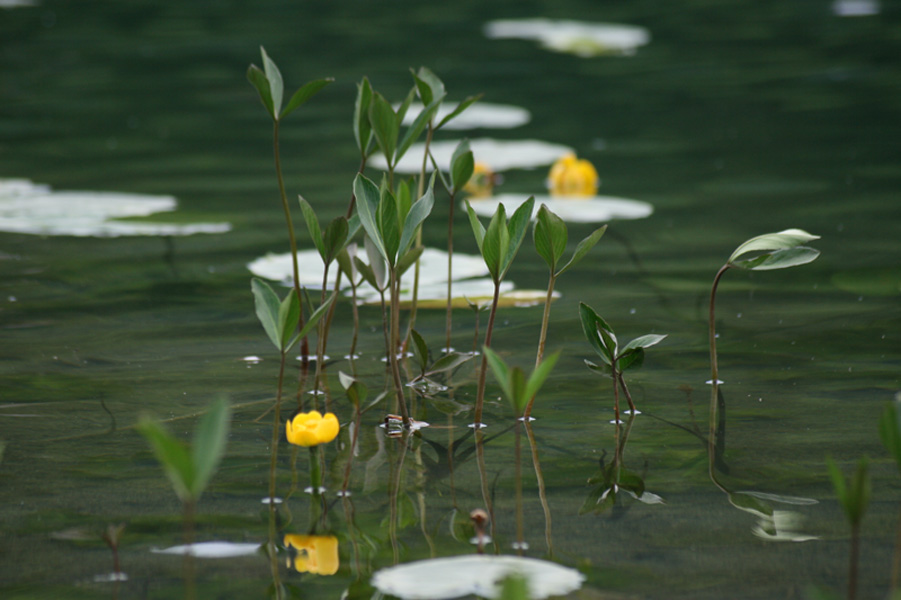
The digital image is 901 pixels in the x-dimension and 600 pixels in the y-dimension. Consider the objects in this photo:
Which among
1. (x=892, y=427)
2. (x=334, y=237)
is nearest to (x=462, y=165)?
(x=334, y=237)

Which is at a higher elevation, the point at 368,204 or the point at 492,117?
the point at 368,204

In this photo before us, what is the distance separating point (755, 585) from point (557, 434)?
1.40ft

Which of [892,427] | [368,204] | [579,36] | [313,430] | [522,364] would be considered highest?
[579,36]

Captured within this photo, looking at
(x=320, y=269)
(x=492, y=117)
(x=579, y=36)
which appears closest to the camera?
(x=320, y=269)

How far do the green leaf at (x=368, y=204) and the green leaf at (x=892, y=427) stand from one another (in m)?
0.64

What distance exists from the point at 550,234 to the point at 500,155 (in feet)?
8.46

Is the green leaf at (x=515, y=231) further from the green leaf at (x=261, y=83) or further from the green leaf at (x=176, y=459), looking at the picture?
the green leaf at (x=176, y=459)

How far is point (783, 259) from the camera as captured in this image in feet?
4.25

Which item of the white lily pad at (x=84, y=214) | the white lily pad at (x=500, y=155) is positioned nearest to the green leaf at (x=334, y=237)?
the white lily pad at (x=84, y=214)

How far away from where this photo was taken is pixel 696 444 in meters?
1.24

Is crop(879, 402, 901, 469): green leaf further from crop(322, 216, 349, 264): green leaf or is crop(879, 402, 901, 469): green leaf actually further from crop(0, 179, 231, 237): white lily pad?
crop(0, 179, 231, 237): white lily pad

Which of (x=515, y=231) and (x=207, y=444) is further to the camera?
(x=515, y=231)

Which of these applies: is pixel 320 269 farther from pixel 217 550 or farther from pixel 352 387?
pixel 217 550

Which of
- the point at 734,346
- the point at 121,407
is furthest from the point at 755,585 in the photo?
the point at 121,407
